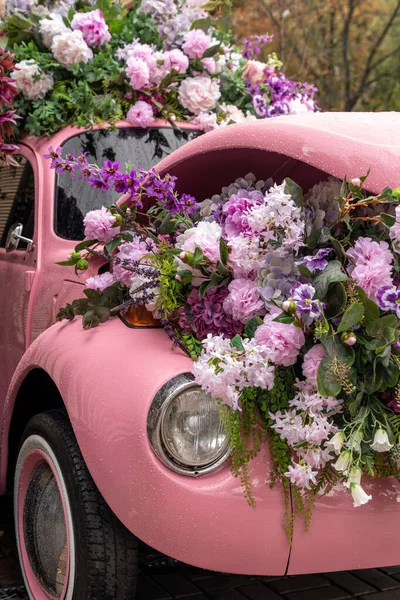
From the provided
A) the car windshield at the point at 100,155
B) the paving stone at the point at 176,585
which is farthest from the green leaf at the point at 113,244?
the paving stone at the point at 176,585

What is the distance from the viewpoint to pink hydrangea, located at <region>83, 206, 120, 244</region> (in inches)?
113

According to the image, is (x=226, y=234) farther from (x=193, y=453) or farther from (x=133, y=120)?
(x=133, y=120)

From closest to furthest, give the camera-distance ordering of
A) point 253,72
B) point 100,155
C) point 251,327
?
point 251,327 < point 100,155 < point 253,72

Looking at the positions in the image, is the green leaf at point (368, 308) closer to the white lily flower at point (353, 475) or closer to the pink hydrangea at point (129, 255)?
the white lily flower at point (353, 475)

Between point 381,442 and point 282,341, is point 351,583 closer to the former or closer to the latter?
point 381,442

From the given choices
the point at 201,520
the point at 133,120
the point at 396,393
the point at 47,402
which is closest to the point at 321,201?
the point at 396,393

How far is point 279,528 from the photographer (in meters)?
2.19

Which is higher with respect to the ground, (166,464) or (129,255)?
(129,255)

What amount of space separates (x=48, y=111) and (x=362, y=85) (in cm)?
1208

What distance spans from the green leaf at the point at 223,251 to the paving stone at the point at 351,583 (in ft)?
5.38

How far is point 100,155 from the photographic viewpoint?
12.5 feet

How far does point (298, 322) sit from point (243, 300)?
10.9 inches

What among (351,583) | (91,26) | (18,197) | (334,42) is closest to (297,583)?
(351,583)

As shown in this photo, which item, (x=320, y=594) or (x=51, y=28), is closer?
(x=320, y=594)
